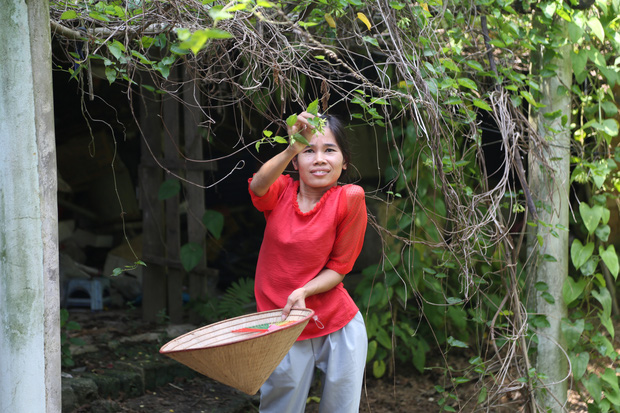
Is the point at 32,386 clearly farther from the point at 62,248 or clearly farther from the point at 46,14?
the point at 62,248

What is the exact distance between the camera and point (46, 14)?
1860 mm

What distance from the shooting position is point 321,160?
2.26 meters

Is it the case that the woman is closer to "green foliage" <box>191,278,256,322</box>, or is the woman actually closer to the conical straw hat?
the conical straw hat

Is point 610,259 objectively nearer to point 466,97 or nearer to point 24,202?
point 466,97

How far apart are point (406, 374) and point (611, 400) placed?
1.32 metres

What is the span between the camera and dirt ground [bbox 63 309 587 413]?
11.3 ft

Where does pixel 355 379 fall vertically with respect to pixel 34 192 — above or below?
below

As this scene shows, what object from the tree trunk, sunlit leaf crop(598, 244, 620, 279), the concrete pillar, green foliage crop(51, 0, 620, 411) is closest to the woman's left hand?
green foliage crop(51, 0, 620, 411)

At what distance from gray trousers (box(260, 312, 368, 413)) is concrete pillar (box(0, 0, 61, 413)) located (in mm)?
763

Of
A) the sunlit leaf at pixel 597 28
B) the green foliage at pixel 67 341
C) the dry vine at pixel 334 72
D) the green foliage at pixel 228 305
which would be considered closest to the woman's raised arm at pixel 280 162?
the dry vine at pixel 334 72

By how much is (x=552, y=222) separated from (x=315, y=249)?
1.51 m

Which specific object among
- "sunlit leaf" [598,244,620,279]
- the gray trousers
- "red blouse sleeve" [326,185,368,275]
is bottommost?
the gray trousers

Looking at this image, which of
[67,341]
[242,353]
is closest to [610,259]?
[242,353]

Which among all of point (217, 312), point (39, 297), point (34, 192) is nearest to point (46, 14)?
point (34, 192)
